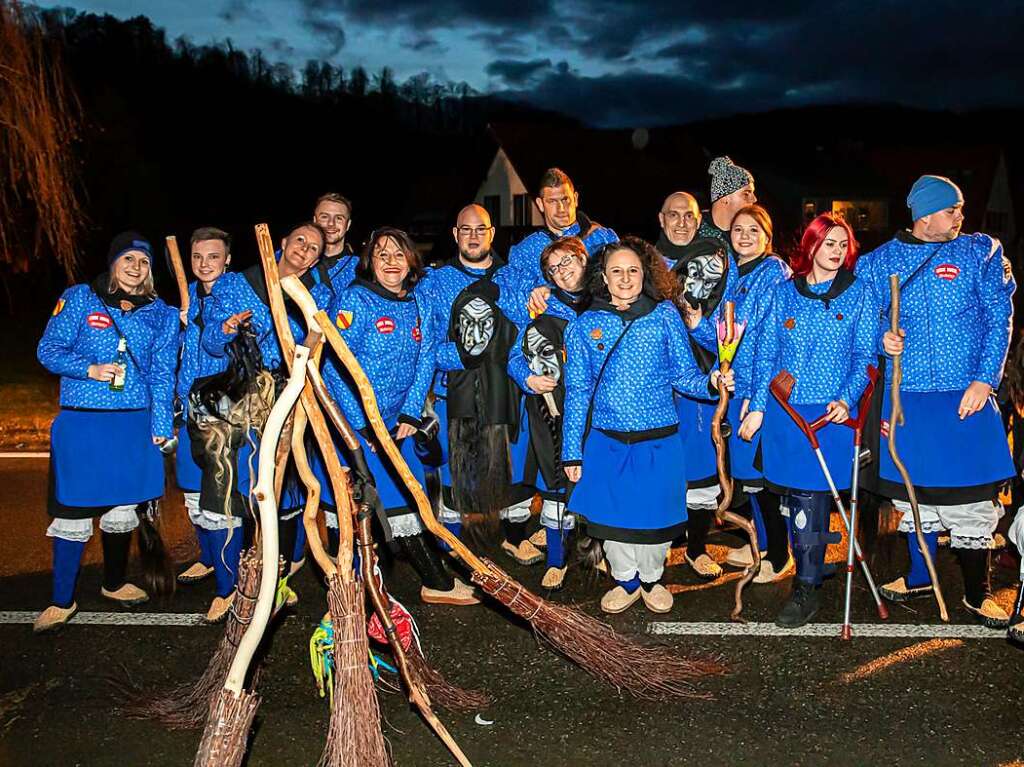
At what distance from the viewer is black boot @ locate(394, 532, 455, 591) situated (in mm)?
5527

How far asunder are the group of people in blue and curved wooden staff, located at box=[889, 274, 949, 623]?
0.07 meters

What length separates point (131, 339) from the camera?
5.23 metres

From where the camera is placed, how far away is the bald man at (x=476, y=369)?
5.74 m

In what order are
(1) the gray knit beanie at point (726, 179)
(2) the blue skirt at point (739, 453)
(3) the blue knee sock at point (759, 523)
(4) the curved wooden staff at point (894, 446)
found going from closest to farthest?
(4) the curved wooden staff at point (894, 446), (2) the blue skirt at point (739, 453), (3) the blue knee sock at point (759, 523), (1) the gray knit beanie at point (726, 179)

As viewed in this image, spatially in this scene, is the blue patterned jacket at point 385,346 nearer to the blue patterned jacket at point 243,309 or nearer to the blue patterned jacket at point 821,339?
the blue patterned jacket at point 243,309

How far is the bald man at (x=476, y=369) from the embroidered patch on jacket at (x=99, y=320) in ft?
5.54

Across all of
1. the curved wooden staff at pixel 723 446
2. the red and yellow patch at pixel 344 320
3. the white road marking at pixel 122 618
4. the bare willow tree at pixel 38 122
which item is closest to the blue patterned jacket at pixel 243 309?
the red and yellow patch at pixel 344 320

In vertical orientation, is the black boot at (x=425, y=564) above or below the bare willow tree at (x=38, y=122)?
below

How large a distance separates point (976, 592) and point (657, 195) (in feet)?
105

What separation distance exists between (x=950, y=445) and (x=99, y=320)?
4.40 metres

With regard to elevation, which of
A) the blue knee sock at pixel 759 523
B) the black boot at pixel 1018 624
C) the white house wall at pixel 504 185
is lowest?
the black boot at pixel 1018 624

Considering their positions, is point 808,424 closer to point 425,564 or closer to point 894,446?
point 894,446

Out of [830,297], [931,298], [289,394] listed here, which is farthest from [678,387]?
[289,394]

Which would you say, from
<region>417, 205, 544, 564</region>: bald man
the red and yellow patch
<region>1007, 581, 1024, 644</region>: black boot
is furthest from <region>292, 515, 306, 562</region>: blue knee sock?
<region>1007, 581, 1024, 644</region>: black boot
